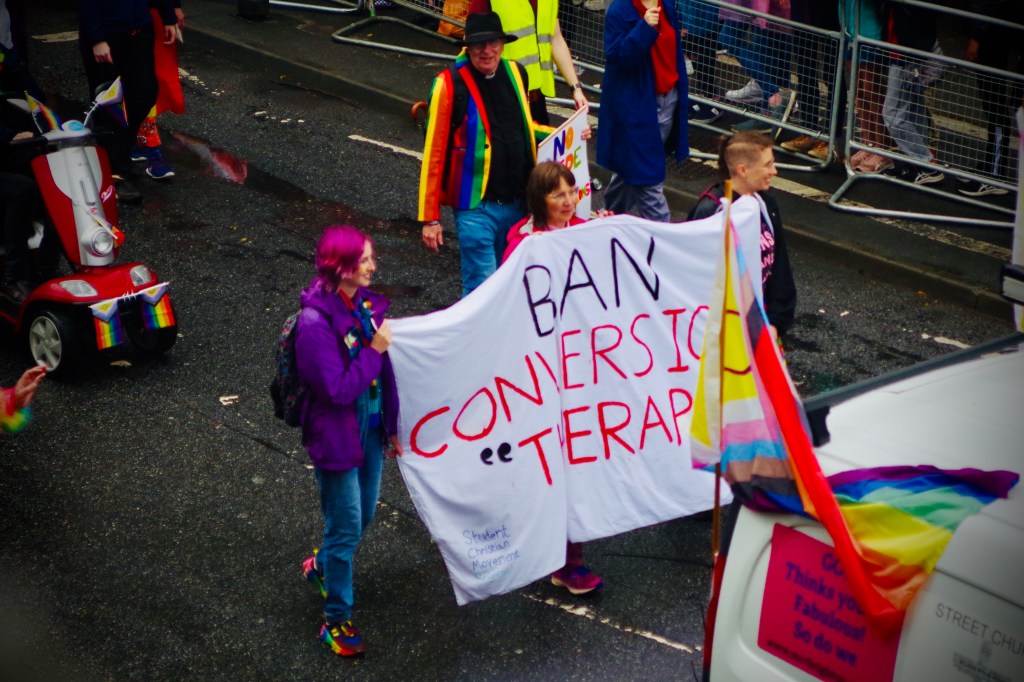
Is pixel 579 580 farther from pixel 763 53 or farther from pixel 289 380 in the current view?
pixel 763 53

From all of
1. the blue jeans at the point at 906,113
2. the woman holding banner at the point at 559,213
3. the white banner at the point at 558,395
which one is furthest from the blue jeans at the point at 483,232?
the blue jeans at the point at 906,113

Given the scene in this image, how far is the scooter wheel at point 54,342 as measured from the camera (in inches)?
268

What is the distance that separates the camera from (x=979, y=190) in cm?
950

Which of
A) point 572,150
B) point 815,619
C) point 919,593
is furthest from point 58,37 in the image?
point 919,593

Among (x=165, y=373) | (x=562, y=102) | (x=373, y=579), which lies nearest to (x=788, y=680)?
(x=373, y=579)

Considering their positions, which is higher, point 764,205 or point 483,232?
point 764,205

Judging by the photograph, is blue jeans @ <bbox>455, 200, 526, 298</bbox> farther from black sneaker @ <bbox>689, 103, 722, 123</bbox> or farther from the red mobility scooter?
black sneaker @ <bbox>689, 103, 722, 123</bbox>

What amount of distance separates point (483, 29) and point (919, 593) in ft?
13.2

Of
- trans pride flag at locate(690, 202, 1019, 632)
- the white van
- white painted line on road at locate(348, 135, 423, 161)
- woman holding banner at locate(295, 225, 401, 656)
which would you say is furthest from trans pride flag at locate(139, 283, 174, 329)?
the white van

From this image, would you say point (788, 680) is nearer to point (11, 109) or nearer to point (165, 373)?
point (165, 373)

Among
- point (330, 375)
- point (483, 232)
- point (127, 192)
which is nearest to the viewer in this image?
point (330, 375)

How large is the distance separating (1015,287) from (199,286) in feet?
18.1

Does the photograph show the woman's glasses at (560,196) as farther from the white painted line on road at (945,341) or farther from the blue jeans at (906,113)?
the blue jeans at (906,113)

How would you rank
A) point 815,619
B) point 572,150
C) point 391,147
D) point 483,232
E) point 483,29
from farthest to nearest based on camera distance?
point 391,147 < point 572,150 < point 483,232 < point 483,29 < point 815,619
